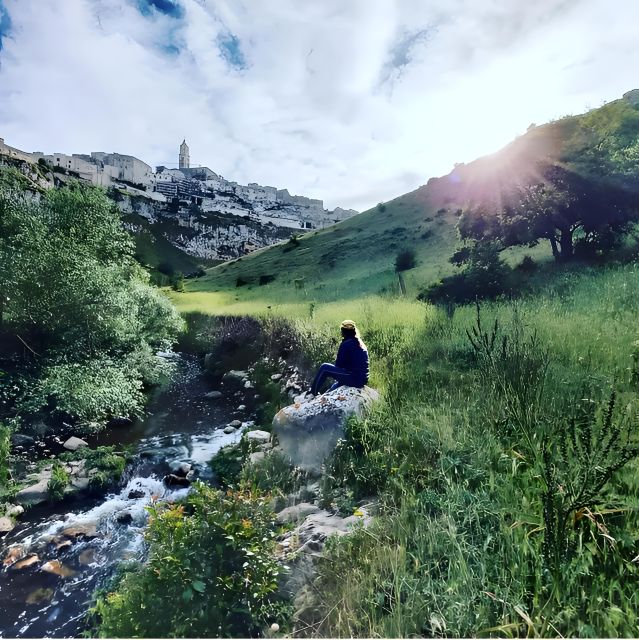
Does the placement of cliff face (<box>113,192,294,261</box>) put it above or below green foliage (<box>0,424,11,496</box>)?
above

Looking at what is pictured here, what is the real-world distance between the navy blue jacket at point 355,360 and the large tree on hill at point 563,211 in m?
16.9

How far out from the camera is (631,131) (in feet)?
67.1

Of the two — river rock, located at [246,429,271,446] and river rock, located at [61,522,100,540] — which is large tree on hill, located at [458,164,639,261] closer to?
river rock, located at [246,429,271,446]

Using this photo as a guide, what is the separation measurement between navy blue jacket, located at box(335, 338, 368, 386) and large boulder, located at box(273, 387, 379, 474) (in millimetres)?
286

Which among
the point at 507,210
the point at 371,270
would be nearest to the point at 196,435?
the point at 507,210

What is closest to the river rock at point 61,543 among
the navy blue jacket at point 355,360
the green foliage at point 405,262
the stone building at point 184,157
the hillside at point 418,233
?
the navy blue jacket at point 355,360

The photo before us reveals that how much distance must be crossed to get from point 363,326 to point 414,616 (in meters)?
10.9

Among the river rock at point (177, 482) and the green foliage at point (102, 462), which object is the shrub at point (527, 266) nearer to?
the river rock at point (177, 482)

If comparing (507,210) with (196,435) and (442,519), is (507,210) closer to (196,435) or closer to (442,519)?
(196,435)

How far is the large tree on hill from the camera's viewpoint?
Answer: 1855cm

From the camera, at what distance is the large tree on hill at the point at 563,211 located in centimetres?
1855

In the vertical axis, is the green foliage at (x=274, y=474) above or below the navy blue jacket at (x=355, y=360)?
below

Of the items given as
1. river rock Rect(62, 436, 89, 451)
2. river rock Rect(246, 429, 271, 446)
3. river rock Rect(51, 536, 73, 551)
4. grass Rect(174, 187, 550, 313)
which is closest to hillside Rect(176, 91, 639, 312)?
grass Rect(174, 187, 550, 313)

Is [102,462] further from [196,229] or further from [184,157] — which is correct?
[184,157]
